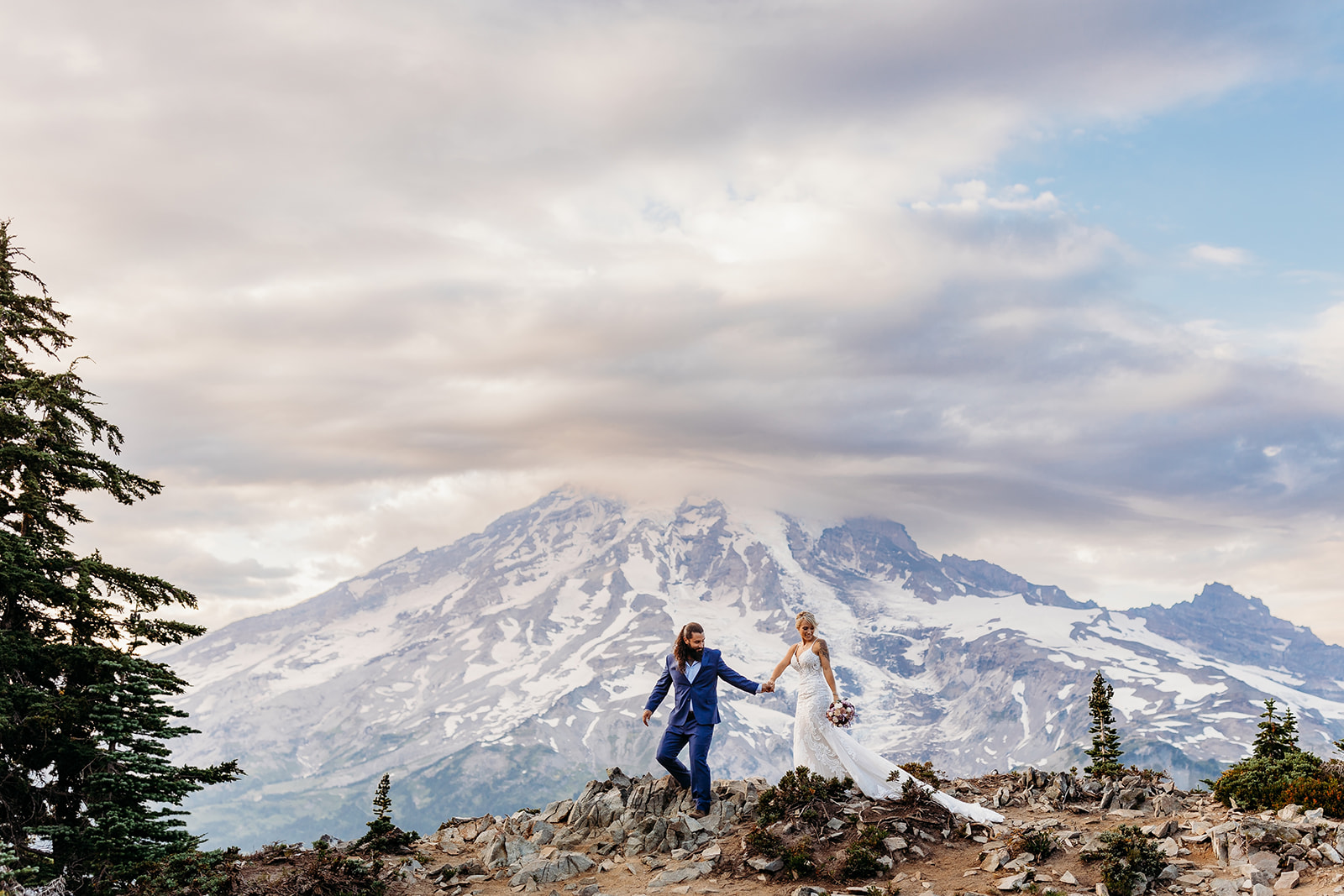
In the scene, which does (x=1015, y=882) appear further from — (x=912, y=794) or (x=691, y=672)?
(x=691, y=672)

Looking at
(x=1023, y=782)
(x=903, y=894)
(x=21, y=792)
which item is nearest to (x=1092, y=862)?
(x=903, y=894)

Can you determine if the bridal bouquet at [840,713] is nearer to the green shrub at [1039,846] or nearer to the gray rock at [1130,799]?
the green shrub at [1039,846]

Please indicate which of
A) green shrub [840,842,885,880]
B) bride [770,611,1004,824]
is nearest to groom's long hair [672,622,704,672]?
bride [770,611,1004,824]

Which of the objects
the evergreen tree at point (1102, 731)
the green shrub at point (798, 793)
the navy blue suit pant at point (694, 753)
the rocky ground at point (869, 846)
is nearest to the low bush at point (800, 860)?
the rocky ground at point (869, 846)

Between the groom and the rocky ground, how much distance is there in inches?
38.3

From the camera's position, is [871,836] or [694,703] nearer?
[871,836]

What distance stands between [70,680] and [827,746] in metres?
17.6

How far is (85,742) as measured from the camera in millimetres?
19891

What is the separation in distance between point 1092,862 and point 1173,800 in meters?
5.69

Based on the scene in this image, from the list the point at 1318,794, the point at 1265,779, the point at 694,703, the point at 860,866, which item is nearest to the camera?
the point at 1318,794

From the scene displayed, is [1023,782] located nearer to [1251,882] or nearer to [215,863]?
[1251,882]

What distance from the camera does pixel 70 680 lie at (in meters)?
20.6

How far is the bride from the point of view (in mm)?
22266

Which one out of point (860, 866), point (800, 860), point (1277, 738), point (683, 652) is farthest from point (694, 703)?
point (1277, 738)
